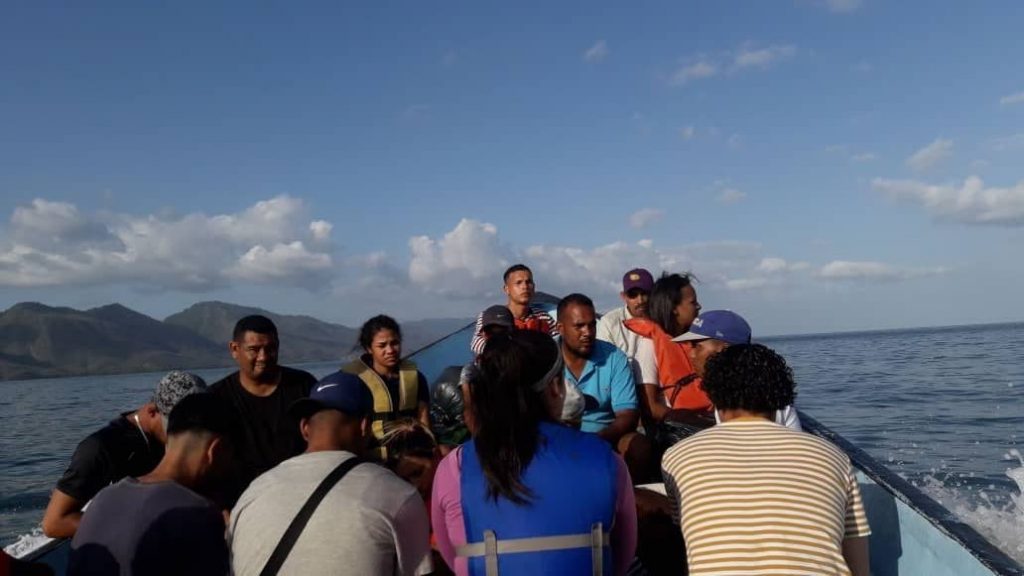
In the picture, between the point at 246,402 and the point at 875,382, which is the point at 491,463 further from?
the point at 875,382

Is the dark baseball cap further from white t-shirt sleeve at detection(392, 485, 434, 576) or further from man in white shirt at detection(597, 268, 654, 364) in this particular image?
white t-shirt sleeve at detection(392, 485, 434, 576)

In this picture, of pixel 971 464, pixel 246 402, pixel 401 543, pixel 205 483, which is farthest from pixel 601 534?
pixel 971 464

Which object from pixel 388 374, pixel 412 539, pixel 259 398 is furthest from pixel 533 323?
pixel 412 539

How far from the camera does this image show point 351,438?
2.14 metres

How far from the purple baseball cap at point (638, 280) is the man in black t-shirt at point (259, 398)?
245cm

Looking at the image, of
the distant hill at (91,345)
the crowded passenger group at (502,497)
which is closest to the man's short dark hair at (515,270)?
the crowded passenger group at (502,497)

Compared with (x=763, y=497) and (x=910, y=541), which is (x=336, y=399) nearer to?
(x=763, y=497)

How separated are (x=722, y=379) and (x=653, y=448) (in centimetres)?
155

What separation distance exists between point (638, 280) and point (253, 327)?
2.70 metres

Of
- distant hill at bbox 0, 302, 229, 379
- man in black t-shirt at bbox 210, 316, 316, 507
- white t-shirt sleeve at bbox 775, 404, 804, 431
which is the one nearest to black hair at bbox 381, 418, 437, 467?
man in black t-shirt at bbox 210, 316, 316, 507

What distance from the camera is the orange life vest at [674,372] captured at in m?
3.76

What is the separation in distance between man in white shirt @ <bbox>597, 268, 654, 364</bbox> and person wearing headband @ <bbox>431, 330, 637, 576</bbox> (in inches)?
123

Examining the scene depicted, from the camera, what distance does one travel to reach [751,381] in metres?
2.02

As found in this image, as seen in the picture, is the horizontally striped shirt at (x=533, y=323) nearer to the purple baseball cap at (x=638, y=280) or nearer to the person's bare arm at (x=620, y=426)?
the purple baseball cap at (x=638, y=280)
